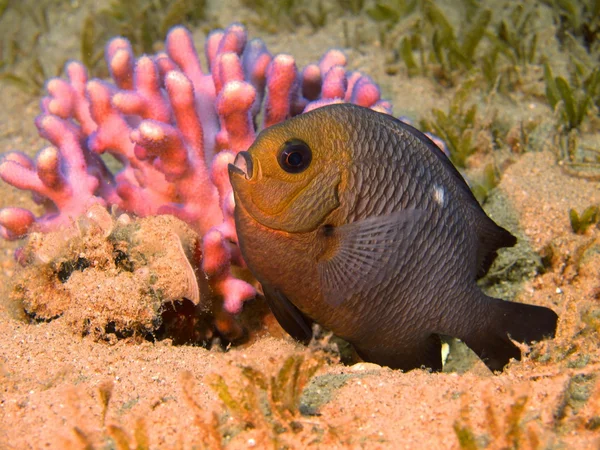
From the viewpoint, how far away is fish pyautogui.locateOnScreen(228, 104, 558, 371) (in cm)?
251

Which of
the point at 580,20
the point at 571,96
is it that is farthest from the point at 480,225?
the point at 580,20

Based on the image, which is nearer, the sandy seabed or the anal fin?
the sandy seabed

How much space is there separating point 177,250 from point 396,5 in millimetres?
5215

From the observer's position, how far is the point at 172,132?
3256mm

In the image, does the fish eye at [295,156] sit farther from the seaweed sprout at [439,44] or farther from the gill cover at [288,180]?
the seaweed sprout at [439,44]

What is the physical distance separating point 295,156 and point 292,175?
0.32 ft

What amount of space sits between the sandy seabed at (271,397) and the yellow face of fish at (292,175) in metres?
0.69

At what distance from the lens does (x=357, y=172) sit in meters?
2.54

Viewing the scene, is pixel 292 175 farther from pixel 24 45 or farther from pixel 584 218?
pixel 24 45

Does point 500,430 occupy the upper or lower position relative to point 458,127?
lower

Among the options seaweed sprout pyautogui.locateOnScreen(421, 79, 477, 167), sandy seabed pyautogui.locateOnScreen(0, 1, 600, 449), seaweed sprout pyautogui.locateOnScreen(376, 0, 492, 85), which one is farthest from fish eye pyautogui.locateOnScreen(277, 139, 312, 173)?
seaweed sprout pyautogui.locateOnScreen(376, 0, 492, 85)

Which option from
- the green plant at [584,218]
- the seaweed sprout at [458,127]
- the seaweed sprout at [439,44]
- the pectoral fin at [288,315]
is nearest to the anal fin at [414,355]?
the pectoral fin at [288,315]

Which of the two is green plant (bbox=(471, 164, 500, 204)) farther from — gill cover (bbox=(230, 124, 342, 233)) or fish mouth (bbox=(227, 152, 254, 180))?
fish mouth (bbox=(227, 152, 254, 180))

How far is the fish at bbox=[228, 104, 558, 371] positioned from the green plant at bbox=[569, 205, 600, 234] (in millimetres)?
1324
